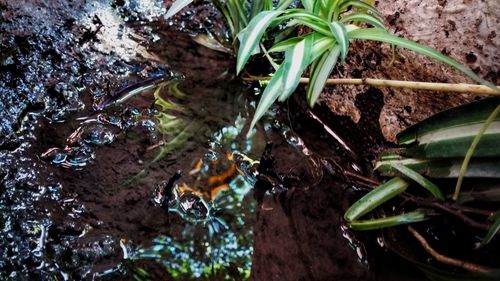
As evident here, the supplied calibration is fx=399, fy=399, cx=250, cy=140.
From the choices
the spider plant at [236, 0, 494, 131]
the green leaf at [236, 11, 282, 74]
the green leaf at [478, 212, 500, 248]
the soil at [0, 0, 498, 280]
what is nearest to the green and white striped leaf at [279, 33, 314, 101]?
the spider plant at [236, 0, 494, 131]

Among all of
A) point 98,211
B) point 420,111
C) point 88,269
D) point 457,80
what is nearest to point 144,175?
point 98,211

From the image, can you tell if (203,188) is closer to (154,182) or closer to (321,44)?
(154,182)

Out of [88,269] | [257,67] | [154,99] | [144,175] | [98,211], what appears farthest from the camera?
[257,67]

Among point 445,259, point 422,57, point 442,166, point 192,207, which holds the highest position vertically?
point 422,57

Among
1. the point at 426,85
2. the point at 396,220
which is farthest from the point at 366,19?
the point at 396,220

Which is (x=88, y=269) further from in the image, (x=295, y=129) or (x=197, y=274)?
(x=295, y=129)

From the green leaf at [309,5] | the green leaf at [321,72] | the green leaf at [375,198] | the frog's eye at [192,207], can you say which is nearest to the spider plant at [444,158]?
the green leaf at [375,198]

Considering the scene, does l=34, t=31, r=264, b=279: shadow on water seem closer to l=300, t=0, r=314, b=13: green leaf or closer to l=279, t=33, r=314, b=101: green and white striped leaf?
l=279, t=33, r=314, b=101: green and white striped leaf
